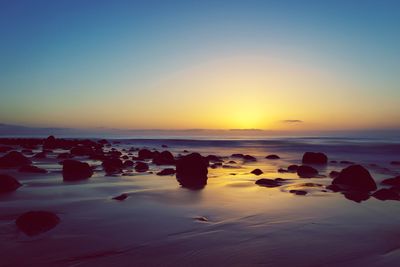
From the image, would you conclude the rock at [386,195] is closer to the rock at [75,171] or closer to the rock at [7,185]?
the rock at [75,171]

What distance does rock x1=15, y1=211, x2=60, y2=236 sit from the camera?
20.4ft

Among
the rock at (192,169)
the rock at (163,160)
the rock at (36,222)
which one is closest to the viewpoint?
the rock at (36,222)

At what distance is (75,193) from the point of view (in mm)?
10336

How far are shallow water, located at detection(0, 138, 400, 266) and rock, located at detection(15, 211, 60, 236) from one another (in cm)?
18

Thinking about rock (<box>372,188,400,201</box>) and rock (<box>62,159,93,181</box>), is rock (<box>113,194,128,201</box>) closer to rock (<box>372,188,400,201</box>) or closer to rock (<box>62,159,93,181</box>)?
rock (<box>62,159,93,181</box>)

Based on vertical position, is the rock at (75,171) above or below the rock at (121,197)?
above

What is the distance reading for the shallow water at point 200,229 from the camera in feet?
16.4

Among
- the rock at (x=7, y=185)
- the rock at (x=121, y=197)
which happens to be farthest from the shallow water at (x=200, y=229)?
the rock at (x=7, y=185)

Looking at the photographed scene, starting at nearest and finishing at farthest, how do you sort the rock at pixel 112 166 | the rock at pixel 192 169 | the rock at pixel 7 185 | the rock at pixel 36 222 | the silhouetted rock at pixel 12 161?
1. the rock at pixel 36 222
2. the rock at pixel 7 185
3. the rock at pixel 192 169
4. the rock at pixel 112 166
5. the silhouetted rock at pixel 12 161

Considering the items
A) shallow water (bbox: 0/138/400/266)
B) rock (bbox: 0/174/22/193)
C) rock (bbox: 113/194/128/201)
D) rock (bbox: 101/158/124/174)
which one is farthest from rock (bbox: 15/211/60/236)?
rock (bbox: 101/158/124/174)

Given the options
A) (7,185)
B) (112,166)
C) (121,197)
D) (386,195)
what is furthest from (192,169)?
(386,195)

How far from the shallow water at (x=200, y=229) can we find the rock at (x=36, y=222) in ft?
0.58

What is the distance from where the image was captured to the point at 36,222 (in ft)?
21.3

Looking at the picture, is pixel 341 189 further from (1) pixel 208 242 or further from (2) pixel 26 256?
(2) pixel 26 256
